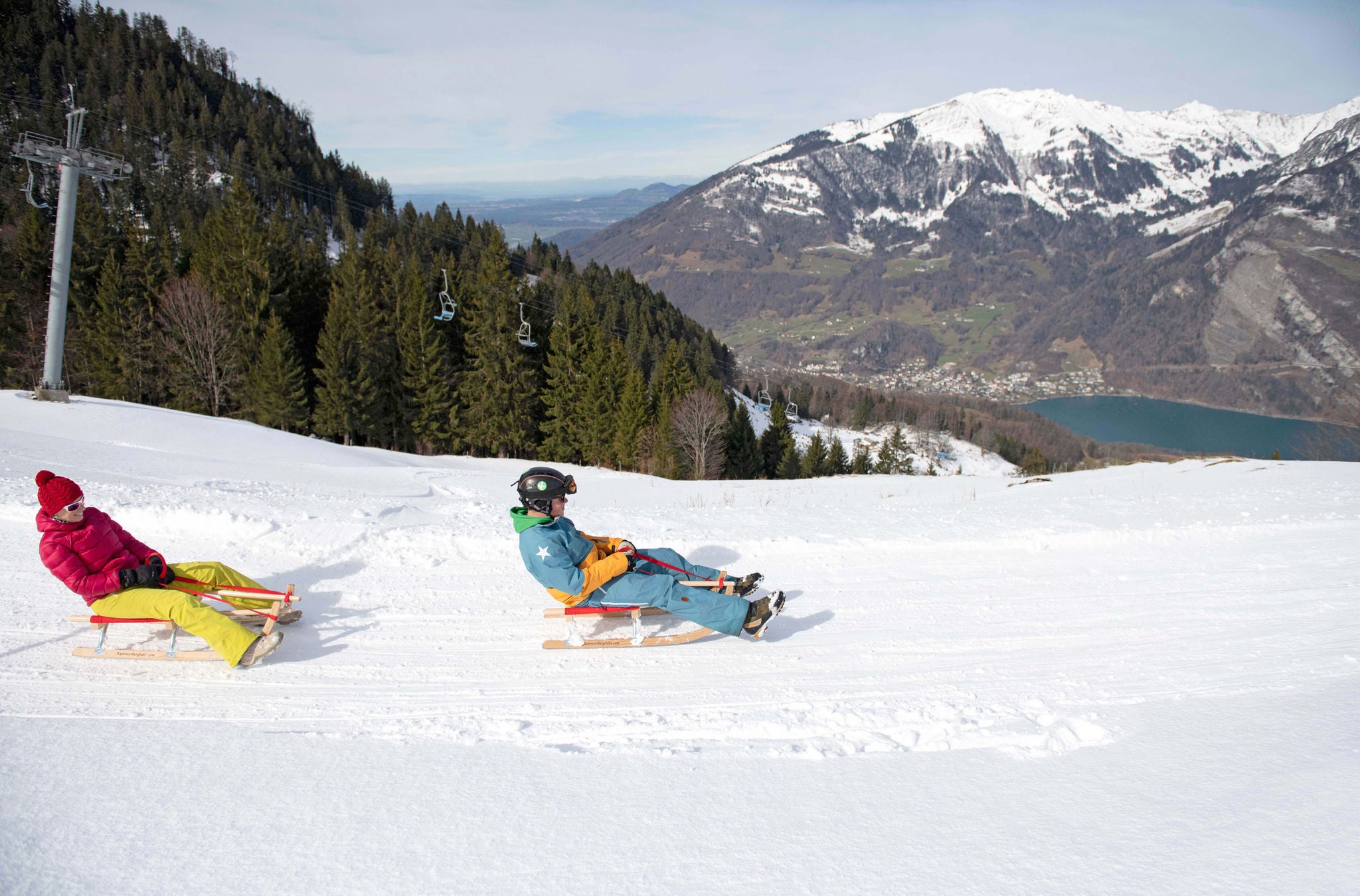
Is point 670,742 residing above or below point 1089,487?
below

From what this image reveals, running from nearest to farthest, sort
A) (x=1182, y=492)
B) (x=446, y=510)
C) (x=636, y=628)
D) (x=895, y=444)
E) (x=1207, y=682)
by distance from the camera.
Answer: (x=1207, y=682), (x=636, y=628), (x=446, y=510), (x=1182, y=492), (x=895, y=444)

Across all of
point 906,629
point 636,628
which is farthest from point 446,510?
point 906,629

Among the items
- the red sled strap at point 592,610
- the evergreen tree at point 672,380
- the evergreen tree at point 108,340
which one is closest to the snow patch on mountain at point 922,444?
the evergreen tree at point 672,380

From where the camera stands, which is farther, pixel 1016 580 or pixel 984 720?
pixel 1016 580

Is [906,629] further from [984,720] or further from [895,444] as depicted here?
[895,444]

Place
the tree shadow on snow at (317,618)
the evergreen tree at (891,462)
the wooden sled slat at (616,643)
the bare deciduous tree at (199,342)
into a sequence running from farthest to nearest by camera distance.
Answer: the evergreen tree at (891,462) < the bare deciduous tree at (199,342) < the wooden sled slat at (616,643) < the tree shadow on snow at (317,618)

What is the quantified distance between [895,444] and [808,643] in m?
69.2

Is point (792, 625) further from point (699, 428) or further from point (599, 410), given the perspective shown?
point (699, 428)

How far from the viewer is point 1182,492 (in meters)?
11.7

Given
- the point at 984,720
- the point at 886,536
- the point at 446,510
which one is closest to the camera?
the point at 984,720

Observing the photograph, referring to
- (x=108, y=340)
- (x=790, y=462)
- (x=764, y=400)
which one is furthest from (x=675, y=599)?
(x=764, y=400)

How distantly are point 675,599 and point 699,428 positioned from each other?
38.5 m

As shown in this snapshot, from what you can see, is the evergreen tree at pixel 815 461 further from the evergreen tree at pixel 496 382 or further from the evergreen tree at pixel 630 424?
the evergreen tree at pixel 496 382

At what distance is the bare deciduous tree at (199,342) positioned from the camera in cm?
3662
